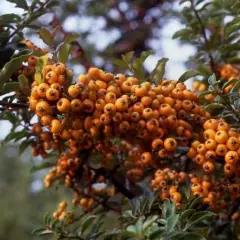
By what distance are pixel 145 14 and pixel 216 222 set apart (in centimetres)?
290

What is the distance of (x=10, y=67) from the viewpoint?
1.36 metres

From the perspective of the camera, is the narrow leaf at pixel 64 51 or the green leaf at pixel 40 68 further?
the narrow leaf at pixel 64 51

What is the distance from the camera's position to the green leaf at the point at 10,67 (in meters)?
1.33

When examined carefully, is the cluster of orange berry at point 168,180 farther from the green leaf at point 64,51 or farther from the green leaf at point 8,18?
the green leaf at point 8,18

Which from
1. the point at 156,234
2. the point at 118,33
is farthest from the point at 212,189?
the point at 118,33

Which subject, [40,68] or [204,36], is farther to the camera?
[204,36]

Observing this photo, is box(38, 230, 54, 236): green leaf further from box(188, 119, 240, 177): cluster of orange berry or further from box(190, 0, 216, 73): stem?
box(190, 0, 216, 73): stem

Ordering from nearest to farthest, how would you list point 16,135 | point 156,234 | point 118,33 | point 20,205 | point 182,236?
point 156,234 → point 182,236 → point 16,135 → point 118,33 → point 20,205

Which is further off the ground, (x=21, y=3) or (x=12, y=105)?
(x=21, y=3)

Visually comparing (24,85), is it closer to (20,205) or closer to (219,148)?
(219,148)

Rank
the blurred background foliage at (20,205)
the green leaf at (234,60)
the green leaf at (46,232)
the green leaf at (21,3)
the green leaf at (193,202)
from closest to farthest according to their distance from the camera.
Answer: the green leaf at (193,202) < the green leaf at (46,232) < the green leaf at (21,3) < the green leaf at (234,60) < the blurred background foliage at (20,205)

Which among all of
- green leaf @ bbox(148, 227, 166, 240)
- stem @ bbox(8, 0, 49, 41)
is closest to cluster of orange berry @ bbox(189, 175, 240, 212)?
green leaf @ bbox(148, 227, 166, 240)

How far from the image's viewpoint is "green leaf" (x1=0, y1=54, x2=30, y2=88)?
4.38ft

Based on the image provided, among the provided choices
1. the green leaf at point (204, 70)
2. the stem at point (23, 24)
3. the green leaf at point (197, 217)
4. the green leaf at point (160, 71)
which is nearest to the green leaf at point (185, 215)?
the green leaf at point (197, 217)
